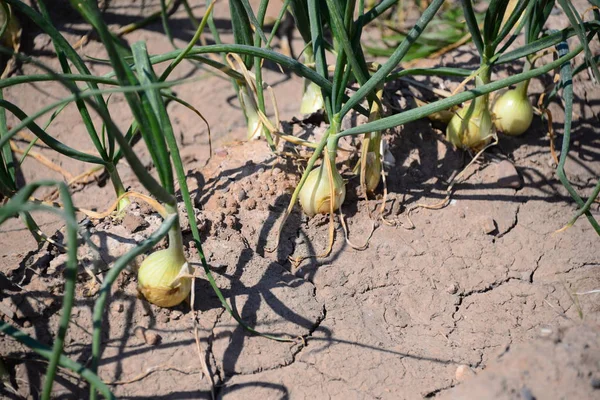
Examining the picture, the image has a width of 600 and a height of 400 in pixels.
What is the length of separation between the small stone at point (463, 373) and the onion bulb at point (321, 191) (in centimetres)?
50

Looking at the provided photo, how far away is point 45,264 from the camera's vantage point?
4.27 feet

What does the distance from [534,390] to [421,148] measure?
0.90 meters

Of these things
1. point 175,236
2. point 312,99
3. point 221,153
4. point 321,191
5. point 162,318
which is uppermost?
point 312,99

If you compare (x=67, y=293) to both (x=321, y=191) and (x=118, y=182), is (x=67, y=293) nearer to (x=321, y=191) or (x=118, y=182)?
(x=118, y=182)

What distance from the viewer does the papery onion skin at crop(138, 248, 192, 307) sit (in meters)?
1.19

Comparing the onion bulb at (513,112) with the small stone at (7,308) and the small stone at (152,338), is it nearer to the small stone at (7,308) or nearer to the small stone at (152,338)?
the small stone at (152,338)

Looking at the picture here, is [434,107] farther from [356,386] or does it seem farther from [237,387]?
[237,387]

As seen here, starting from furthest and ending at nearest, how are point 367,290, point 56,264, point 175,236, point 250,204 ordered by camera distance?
point 250,204 → point 367,290 → point 56,264 → point 175,236

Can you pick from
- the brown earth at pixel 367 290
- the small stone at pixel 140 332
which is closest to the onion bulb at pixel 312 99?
the brown earth at pixel 367 290

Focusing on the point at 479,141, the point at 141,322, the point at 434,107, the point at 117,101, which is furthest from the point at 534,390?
the point at 117,101

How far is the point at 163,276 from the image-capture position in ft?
3.91

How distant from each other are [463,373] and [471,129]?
2.45ft

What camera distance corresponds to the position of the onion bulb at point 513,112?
1774 mm

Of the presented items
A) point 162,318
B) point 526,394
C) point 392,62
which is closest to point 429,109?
point 392,62
